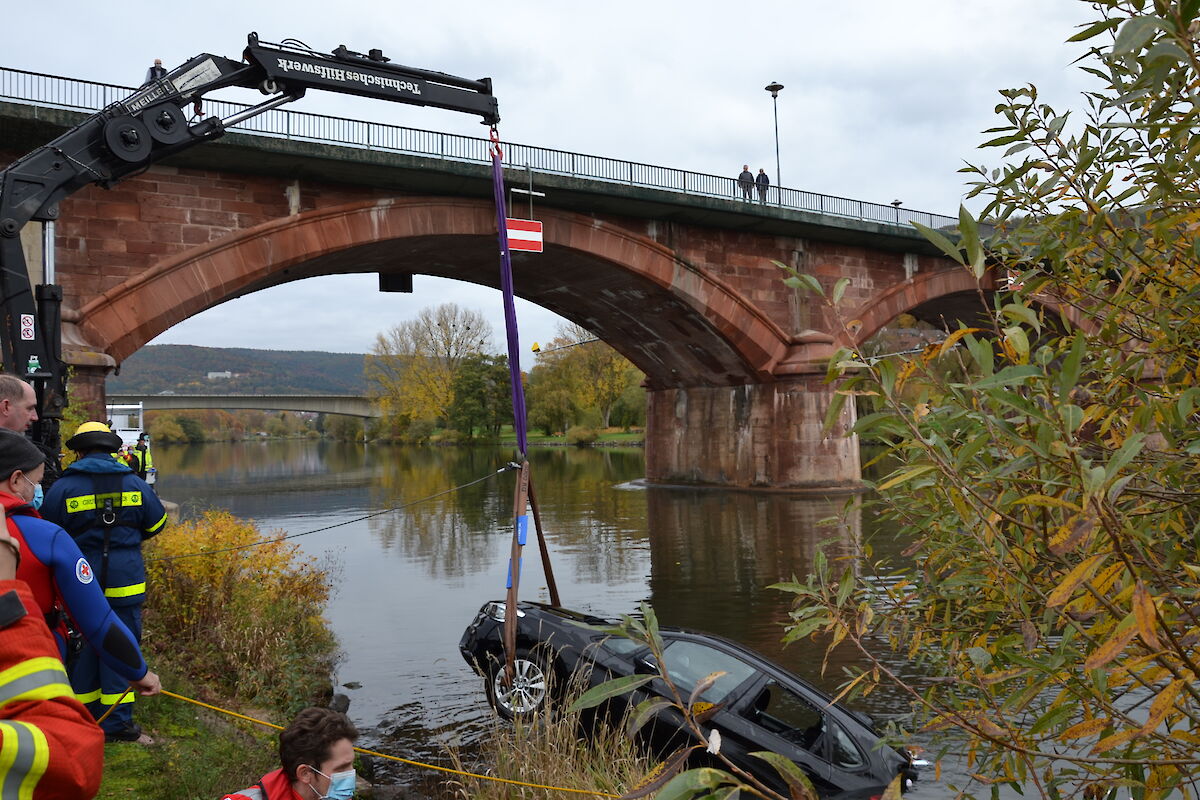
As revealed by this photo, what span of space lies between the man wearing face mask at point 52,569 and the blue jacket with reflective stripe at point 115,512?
1963 millimetres

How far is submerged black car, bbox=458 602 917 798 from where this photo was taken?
5.45m

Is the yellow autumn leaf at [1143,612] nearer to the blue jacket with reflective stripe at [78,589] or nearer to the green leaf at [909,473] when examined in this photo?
the green leaf at [909,473]

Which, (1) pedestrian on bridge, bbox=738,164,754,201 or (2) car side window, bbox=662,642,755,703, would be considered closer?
(2) car side window, bbox=662,642,755,703

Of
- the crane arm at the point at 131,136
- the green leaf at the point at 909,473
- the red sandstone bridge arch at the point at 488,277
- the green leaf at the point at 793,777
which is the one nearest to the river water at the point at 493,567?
the green leaf at the point at 909,473

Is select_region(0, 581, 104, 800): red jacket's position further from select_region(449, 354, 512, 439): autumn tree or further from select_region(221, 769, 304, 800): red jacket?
select_region(449, 354, 512, 439): autumn tree

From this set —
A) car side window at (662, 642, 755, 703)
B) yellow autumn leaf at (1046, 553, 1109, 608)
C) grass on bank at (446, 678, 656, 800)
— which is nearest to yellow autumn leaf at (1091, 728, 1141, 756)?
yellow autumn leaf at (1046, 553, 1109, 608)

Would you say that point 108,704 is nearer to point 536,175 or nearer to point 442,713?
point 442,713

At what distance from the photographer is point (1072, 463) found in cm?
160

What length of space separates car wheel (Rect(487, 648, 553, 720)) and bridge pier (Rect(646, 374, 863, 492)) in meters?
17.9

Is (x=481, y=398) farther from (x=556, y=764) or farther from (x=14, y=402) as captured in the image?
(x=14, y=402)

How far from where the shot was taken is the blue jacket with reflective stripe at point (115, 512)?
17.9 feet

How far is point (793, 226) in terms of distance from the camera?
1031 inches

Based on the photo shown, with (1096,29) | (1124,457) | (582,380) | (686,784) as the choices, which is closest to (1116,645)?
(1124,457)

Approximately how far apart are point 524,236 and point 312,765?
12614 millimetres
